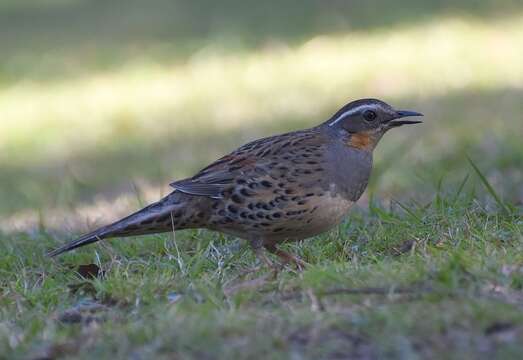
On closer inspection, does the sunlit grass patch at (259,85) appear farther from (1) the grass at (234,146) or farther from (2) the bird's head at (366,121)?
(2) the bird's head at (366,121)

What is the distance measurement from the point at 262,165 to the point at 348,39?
32.8ft

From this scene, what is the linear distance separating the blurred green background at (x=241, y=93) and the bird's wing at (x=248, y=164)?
7.10 feet

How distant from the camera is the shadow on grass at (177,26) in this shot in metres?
18.1

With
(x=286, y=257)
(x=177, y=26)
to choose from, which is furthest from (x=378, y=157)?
(x=177, y=26)

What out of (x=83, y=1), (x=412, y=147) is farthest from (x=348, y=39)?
(x=83, y=1)

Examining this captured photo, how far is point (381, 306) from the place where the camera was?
217 inches

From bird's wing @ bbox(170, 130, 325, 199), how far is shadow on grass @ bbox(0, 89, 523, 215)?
229 cm

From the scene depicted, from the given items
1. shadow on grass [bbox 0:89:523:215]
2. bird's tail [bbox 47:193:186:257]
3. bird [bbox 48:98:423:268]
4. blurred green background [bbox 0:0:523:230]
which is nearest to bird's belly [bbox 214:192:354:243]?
bird [bbox 48:98:423:268]

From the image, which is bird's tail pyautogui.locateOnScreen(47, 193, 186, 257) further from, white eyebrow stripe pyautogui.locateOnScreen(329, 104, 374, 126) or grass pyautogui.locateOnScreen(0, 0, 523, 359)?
white eyebrow stripe pyautogui.locateOnScreen(329, 104, 374, 126)

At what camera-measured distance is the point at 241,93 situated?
50.2 feet

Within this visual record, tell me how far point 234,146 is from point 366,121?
5368 mm

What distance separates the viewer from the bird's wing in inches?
293

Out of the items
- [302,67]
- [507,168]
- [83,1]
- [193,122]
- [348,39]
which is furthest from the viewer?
[83,1]

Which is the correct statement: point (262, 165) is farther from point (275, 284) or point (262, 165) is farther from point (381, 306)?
point (381, 306)
